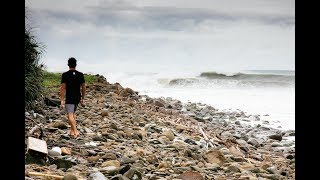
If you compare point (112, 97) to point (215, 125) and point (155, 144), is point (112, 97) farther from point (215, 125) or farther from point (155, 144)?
point (155, 144)

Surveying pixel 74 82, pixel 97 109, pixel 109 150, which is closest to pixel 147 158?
pixel 109 150

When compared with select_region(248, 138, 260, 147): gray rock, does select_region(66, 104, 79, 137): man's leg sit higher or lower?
higher

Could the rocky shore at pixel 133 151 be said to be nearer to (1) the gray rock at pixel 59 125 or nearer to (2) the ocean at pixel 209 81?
(1) the gray rock at pixel 59 125

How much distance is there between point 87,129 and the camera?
8.15 m

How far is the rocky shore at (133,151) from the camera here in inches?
220

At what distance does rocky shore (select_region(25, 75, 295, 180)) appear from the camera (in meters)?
5.58

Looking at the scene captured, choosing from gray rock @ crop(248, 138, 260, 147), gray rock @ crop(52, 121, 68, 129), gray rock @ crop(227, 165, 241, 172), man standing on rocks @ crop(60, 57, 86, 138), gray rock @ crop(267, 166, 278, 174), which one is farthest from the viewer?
gray rock @ crop(248, 138, 260, 147)

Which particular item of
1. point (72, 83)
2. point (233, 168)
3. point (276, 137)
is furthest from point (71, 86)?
point (276, 137)

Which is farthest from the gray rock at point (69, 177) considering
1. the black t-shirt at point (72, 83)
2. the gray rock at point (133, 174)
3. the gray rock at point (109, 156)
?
the black t-shirt at point (72, 83)

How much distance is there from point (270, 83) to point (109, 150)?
106ft

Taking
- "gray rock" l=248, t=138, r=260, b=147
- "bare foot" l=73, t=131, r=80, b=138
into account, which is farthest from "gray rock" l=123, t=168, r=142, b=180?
"gray rock" l=248, t=138, r=260, b=147

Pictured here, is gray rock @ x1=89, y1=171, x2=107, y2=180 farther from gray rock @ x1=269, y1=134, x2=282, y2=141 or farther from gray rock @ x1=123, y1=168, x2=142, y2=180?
gray rock @ x1=269, y1=134, x2=282, y2=141

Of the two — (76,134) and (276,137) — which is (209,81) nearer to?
(276,137)
